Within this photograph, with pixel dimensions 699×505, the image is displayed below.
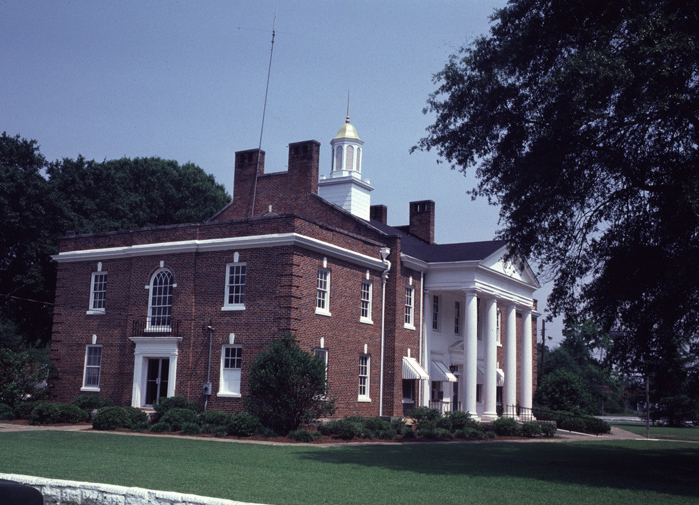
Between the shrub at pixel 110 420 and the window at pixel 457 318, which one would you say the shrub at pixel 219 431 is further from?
the window at pixel 457 318

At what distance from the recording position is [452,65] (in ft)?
70.0

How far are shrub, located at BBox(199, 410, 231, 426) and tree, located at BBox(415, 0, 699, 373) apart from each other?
469 inches

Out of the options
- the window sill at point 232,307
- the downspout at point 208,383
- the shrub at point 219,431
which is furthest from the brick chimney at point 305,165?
the shrub at point 219,431

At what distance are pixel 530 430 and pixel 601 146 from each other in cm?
1646

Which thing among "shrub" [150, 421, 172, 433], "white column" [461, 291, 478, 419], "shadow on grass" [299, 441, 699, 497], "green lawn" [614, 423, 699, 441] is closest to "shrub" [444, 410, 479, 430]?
"white column" [461, 291, 478, 419]

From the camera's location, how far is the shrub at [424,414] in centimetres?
3203

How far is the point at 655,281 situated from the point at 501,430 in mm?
15109

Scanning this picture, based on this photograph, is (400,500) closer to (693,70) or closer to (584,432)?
(693,70)

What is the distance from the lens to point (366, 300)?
32.4 meters

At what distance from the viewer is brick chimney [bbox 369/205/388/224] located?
45.3m

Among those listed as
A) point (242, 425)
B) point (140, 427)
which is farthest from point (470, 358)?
point (140, 427)

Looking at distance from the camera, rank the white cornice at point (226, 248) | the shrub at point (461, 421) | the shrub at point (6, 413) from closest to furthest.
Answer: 1. the white cornice at point (226, 248)
2. the shrub at point (6, 413)
3. the shrub at point (461, 421)

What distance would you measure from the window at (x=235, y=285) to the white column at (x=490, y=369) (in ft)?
47.1

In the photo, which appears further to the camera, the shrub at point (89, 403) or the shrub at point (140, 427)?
the shrub at point (89, 403)
